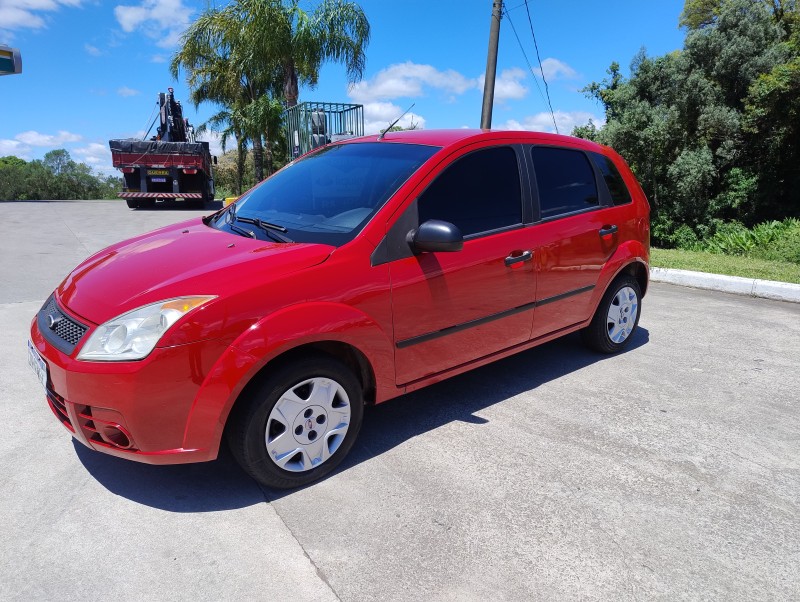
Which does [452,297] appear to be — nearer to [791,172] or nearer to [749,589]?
[749,589]

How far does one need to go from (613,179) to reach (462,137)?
1634 mm

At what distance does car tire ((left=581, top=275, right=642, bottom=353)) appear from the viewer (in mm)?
4723

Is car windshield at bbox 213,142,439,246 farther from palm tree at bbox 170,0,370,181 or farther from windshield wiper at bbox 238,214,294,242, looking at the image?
palm tree at bbox 170,0,370,181

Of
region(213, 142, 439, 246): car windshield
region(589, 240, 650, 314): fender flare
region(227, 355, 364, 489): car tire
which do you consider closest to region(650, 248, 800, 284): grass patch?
region(589, 240, 650, 314): fender flare

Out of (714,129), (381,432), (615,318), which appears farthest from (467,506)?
(714,129)

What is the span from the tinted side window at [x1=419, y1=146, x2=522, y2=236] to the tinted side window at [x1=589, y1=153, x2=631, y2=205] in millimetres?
1074

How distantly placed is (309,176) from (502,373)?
202 cm

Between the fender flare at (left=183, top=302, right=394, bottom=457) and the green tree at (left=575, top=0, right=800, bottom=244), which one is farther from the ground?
the green tree at (left=575, top=0, right=800, bottom=244)

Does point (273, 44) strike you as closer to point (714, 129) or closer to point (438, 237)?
point (714, 129)

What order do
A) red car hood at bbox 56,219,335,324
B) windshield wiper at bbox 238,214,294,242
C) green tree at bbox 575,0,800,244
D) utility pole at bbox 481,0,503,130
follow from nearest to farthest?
1. red car hood at bbox 56,219,335,324
2. windshield wiper at bbox 238,214,294,242
3. utility pole at bbox 481,0,503,130
4. green tree at bbox 575,0,800,244

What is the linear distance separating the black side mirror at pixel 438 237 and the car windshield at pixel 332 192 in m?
0.29

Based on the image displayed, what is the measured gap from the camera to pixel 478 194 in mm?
3664

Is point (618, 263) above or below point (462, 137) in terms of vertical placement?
below

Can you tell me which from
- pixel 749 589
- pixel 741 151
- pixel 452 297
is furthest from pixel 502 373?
pixel 741 151
